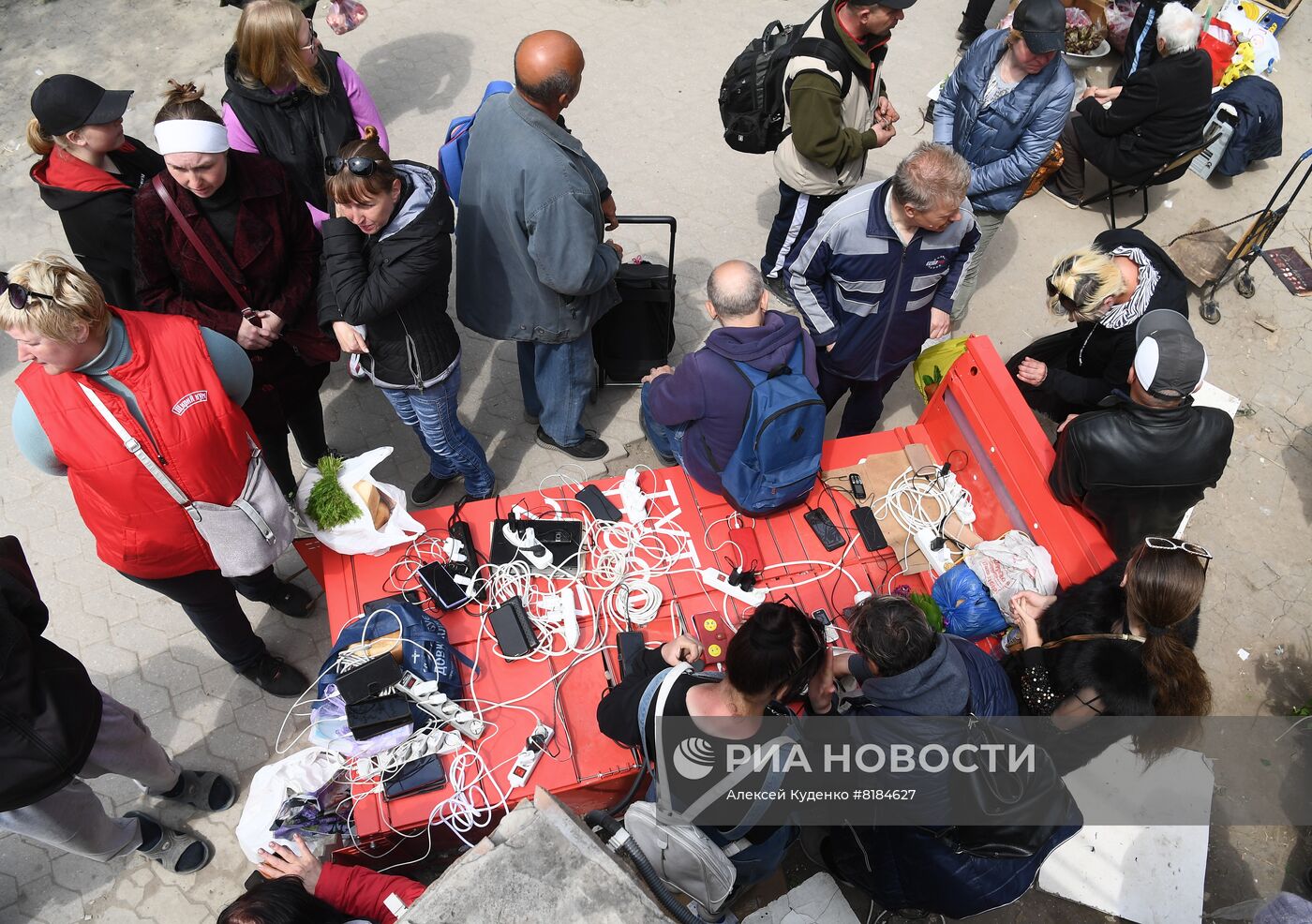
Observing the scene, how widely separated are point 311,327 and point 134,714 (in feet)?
5.68

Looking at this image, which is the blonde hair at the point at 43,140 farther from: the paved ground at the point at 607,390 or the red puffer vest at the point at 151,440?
the paved ground at the point at 607,390

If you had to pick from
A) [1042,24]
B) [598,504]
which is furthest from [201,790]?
[1042,24]

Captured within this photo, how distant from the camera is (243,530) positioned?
304cm

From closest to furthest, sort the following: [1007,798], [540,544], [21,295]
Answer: [21,295], [1007,798], [540,544]

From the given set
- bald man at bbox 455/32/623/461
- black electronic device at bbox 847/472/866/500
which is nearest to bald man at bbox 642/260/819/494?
bald man at bbox 455/32/623/461

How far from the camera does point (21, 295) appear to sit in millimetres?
2414

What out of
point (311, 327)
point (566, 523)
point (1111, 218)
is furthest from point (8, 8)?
point (1111, 218)

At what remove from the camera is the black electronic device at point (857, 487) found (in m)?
3.88

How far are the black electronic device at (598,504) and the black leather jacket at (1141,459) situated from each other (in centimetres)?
189

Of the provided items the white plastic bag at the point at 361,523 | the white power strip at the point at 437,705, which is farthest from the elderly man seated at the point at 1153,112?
the white power strip at the point at 437,705

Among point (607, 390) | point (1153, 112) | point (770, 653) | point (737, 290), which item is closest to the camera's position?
point (770, 653)

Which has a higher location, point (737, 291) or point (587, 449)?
point (737, 291)

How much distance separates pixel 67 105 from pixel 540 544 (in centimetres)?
255

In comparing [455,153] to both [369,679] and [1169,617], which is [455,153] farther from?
[1169,617]
